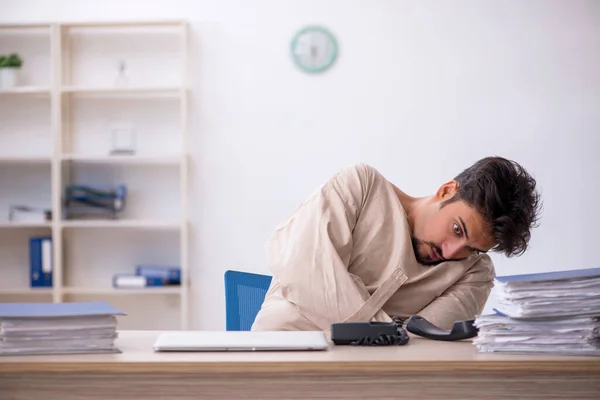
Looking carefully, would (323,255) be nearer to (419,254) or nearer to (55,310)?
(419,254)

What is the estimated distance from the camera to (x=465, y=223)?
1.93m

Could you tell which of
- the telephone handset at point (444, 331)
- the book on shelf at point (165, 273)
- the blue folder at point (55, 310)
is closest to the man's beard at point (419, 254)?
the telephone handset at point (444, 331)

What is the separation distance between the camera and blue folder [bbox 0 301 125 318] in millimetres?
1395

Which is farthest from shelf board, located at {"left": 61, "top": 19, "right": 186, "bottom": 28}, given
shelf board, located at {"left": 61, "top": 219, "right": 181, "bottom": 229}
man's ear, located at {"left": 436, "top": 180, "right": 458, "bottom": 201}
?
man's ear, located at {"left": 436, "top": 180, "right": 458, "bottom": 201}

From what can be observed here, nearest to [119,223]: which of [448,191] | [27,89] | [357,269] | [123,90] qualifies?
[123,90]

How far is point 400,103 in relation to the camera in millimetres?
4570

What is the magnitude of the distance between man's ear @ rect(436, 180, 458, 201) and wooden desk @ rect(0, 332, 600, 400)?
68cm

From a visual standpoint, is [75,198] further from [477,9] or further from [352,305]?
[352,305]

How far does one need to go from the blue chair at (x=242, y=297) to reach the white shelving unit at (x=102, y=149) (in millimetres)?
2303

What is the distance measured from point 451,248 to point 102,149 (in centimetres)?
312

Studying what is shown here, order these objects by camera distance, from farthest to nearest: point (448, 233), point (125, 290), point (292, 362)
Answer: point (125, 290) → point (448, 233) → point (292, 362)

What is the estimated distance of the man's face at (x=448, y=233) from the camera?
1916mm

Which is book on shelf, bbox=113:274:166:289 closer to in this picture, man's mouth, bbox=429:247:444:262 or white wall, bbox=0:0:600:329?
white wall, bbox=0:0:600:329

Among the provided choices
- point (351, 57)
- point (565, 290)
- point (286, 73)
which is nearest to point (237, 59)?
point (286, 73)
